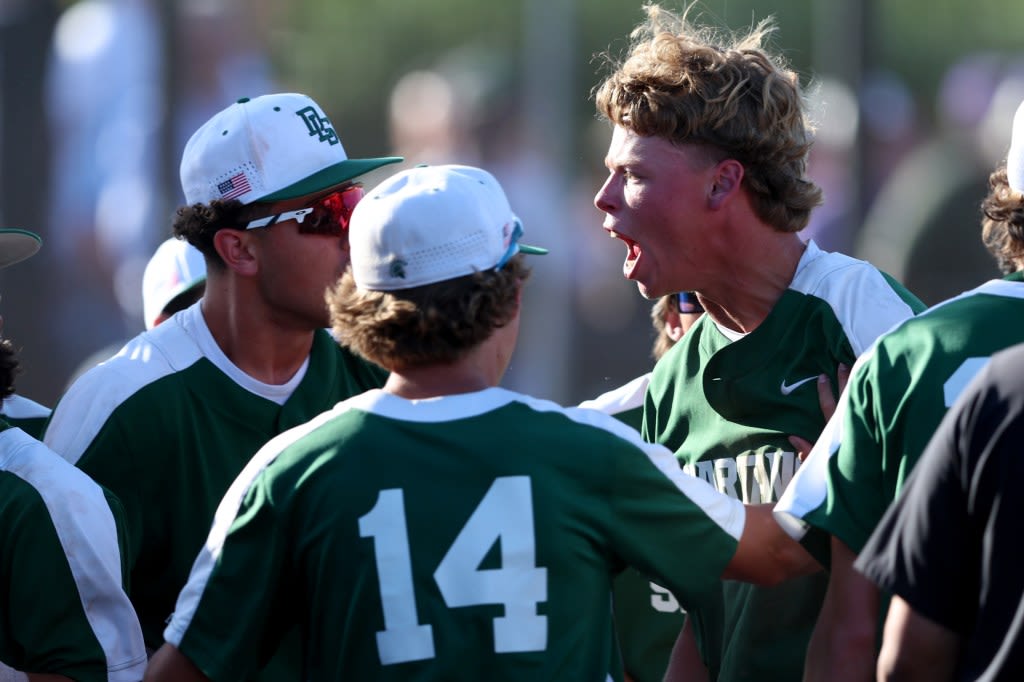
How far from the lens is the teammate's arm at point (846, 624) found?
269 cm

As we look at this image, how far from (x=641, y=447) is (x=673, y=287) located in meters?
1.04

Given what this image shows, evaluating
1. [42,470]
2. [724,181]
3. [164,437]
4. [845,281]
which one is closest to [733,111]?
[724,181]

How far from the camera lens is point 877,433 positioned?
8.72ft

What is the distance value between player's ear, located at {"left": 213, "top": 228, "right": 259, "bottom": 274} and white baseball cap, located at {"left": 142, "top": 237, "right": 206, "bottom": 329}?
3.59 feet

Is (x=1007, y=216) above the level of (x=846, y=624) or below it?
above

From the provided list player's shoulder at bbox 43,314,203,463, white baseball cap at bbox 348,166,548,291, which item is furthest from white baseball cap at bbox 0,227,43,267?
white baseball cap at bbox 348,166,548,291

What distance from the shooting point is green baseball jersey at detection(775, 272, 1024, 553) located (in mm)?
2582

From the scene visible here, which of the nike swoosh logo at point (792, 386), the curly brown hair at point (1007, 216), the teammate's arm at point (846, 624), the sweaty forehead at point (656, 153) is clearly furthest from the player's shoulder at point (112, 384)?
the curly brown hair at point (1007, 216)

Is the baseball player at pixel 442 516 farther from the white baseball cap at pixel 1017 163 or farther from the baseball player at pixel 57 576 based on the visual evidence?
the white baseball cap at pixel 1017 163

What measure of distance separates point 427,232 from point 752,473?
3.49ft

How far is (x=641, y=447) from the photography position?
2562mm

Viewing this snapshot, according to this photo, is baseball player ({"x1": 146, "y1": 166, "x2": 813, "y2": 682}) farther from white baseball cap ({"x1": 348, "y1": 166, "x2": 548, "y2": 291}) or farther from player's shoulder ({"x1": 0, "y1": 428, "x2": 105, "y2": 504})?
player's shoulder ({"x1": 0, "y1": 428, "x2": 105, "y2": 504})

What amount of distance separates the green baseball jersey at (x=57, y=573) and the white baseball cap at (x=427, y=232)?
0.78 meters

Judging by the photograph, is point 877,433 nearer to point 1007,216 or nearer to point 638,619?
point 1007,216
